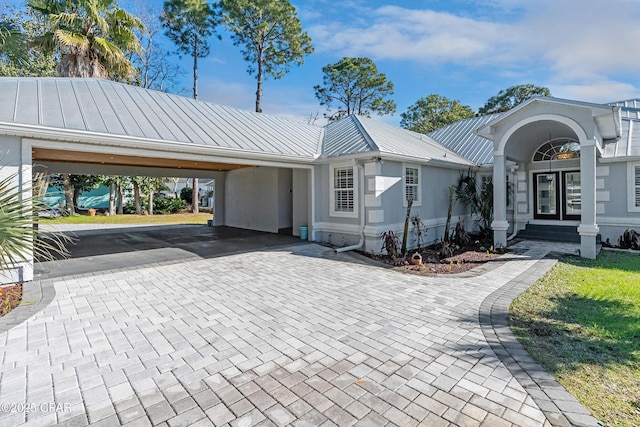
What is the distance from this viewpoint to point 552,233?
12.7m

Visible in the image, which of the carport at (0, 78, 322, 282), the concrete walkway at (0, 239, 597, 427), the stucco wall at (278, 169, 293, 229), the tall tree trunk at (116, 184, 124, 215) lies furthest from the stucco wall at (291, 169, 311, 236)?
the tall tree trunk at (116, 184, 124, 215)

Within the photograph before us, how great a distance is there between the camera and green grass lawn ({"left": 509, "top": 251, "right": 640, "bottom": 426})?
308 centimetres

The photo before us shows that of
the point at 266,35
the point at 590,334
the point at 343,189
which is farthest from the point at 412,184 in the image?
the point at 266,35

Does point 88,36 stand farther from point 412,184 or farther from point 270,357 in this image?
point 270,357

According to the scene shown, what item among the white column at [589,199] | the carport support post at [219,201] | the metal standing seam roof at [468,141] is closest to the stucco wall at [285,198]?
the carport support post at [219,201]

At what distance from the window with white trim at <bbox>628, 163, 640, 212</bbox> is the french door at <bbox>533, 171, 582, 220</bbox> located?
2030 millimetres

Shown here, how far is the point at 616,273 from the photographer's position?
768 centimetres

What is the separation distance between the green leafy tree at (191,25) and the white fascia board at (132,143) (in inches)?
793

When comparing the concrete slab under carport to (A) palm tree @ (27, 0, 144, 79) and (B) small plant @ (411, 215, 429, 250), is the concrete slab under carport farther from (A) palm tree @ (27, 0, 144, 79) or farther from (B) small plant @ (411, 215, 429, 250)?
(A) palm tree @ (27, 0, 144, 79)

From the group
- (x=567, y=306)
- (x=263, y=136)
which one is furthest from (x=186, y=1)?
(x=567, y=306)

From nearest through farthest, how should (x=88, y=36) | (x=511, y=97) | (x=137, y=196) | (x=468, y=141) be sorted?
(x=88, y=36), (x=468, y=141), (x=137, y=196), (x=511, y=97)

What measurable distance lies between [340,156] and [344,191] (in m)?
1.28

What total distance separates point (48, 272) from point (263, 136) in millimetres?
7271

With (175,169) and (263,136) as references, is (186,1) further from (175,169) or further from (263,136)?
(263,136)
